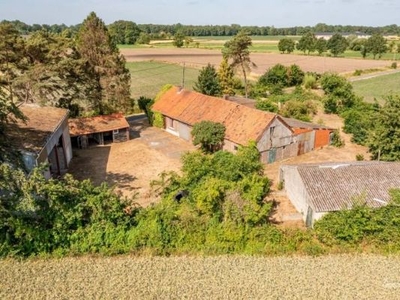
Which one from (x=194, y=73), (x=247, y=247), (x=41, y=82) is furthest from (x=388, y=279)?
(x=194, y=73)

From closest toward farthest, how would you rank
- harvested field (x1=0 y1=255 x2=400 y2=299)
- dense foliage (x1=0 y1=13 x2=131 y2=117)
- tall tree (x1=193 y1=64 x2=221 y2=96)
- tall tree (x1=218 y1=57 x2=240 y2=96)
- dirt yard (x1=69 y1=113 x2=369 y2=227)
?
harvested field (x1=0 y1=255 x2=400 y2=299)
dirt yard (x1=69 y1=113 x2=369 y2=227)
dense foliage (x1=0 y1=13 x2=131 y2=117)
tall tree (x1=193 y1=64 x2=221 y2=96)
tall tree (x1=218 y1=57 x2=240 y2=96)

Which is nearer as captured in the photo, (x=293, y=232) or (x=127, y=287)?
(x=127, y=287)

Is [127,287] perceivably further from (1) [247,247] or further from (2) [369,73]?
(2) [369,73]

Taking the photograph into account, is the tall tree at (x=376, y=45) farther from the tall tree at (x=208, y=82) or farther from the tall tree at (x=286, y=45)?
the tall tree at (x=208, y=82)

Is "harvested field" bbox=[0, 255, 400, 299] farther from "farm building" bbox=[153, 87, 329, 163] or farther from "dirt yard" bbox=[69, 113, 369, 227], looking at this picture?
"farm building" bbox=[153, 87, 329, 163]

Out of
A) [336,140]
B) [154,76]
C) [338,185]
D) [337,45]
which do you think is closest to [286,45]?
[337,45]

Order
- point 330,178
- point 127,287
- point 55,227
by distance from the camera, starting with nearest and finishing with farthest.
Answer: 1. point 127,287
2. point 55,227
3. point 330,178

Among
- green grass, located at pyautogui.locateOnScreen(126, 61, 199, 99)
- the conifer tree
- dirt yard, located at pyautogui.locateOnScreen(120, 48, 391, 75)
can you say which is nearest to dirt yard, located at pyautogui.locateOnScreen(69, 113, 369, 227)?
the conifer tree
